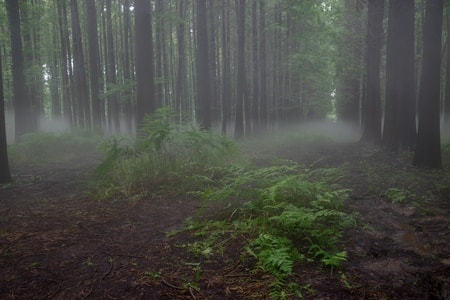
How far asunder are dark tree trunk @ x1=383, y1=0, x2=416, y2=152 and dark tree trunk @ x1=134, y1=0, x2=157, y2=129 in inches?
317

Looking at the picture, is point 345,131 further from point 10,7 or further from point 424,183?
point 10,7

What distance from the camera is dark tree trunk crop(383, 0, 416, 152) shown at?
447 inches

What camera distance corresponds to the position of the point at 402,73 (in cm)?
1148

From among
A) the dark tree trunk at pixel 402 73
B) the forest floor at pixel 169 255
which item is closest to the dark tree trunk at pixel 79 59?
the forest floor at pixel 169 255

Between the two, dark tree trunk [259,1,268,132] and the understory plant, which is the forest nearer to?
the understory plant

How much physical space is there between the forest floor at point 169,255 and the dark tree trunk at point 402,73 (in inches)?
225

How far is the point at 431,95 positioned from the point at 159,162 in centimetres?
689

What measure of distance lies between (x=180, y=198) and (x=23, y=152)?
371 inches

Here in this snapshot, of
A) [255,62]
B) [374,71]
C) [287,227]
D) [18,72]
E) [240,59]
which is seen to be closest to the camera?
[287,227]

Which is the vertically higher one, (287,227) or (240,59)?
(240,59)

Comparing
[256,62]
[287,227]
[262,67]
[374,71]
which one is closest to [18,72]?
[256,62]

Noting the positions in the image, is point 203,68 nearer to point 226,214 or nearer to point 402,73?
point 402,73

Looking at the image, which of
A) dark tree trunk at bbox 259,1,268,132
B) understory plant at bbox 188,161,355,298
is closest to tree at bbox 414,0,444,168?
understory plant at bbox 188,161,355,298

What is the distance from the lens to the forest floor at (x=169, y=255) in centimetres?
301
